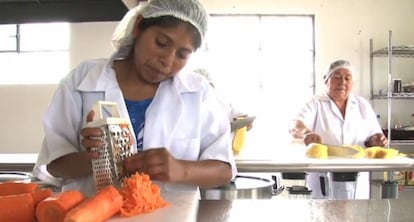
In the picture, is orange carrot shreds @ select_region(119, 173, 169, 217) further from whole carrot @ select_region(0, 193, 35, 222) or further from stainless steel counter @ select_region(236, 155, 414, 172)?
stainless steel counter @ select_region(236, 155, 414, 172)

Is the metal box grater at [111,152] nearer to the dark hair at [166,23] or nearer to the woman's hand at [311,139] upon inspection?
the dark hair at [166,23]

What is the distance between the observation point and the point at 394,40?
13.1 feet

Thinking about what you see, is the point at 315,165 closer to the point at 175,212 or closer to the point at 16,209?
the point at 175,212

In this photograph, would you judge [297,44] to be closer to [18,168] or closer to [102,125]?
[18,168]

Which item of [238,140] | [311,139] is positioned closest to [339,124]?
[311,139]

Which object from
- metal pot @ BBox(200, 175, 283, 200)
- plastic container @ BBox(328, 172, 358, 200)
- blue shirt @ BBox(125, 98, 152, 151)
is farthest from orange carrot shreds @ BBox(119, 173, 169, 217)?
plastic container @ BBox(328, 172, 358, 200)

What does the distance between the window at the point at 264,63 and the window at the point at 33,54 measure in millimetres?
1471

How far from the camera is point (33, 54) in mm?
4234

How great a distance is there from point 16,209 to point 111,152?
Answer: 156mm

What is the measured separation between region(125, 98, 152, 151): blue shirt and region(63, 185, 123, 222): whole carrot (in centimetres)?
25

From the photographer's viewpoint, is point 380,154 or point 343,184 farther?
point 343,184

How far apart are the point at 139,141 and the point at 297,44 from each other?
3.44 meters

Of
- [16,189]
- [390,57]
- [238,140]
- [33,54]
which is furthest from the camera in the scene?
[33,54]

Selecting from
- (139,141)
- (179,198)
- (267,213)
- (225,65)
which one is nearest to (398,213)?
(267,213)
